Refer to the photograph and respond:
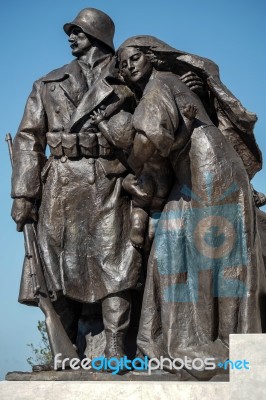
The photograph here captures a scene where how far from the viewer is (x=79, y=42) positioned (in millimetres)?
9297

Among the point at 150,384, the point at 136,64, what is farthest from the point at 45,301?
the point at 136,64

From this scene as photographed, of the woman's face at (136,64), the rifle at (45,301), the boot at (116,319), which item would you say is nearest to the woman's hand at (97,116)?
the woman's face at (136,64)

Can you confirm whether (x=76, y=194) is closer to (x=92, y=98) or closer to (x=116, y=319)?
(x=92, y=98)

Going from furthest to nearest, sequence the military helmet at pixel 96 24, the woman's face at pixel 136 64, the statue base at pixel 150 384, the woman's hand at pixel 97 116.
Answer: the military helmet at pixel 96 24 < the woman's hand at pixel 97 116 < the woman's face at pixel 136 64 < the statue base at pixel 150 384

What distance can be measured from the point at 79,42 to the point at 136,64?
0.84m

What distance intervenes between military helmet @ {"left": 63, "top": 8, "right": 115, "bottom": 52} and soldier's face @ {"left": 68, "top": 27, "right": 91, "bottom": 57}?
0.21 feet

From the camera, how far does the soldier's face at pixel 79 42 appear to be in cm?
927

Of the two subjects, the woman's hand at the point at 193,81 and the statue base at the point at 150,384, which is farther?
the woman's hand at the point at 193,81

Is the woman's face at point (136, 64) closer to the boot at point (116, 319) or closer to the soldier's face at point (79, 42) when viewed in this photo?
the soldier's face at point (79, 42)

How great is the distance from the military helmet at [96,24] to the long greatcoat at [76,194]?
293 millimetres

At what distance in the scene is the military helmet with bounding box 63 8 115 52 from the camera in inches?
362

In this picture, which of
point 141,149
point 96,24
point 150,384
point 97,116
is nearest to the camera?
point 150,384

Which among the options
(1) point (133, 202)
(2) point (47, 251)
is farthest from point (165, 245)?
(2) point (47, 251)

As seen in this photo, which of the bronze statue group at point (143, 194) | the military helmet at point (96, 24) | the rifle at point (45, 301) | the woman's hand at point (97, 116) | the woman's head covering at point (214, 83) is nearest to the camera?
the bronze statue group at point (143, 194)
